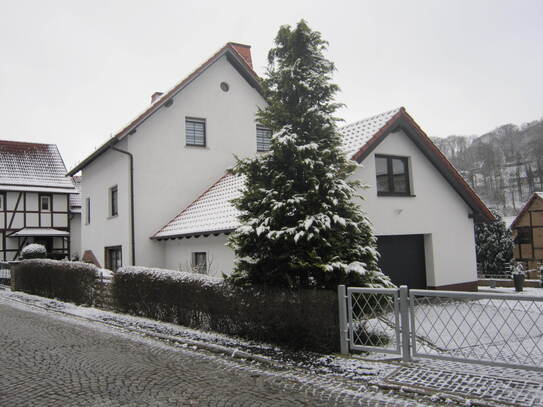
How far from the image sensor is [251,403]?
5730 mm

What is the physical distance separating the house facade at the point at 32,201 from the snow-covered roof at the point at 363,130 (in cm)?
2388

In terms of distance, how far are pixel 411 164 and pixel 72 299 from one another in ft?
37.1

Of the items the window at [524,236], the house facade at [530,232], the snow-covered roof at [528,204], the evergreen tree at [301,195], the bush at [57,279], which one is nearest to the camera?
the evergreen tree at [301,195]

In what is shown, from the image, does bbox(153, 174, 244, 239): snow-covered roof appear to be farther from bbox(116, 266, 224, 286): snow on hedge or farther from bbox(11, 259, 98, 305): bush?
bbox(11, 259, 98, 305): bush

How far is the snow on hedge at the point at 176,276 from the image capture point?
10.0 metres

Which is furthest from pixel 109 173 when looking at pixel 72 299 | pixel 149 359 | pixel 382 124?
pixel 149 359

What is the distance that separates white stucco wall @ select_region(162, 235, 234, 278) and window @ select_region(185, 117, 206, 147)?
3930 mm

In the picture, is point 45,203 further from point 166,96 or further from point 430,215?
point 430,215

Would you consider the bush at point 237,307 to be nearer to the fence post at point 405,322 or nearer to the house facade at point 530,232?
the fence post at point 405,322

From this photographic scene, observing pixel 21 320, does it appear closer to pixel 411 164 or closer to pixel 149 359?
pixel 149 359

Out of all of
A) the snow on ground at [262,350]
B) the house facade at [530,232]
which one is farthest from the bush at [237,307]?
the house facade at [530,232]

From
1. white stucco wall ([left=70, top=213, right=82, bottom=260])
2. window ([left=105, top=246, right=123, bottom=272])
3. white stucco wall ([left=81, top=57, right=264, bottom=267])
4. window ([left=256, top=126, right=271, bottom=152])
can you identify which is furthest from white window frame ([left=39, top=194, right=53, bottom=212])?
window ([left=256, top=126, right=271, bottom=152])

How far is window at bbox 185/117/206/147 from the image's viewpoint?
18812 mm

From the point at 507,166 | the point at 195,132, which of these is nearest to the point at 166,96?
the point at 195,132
